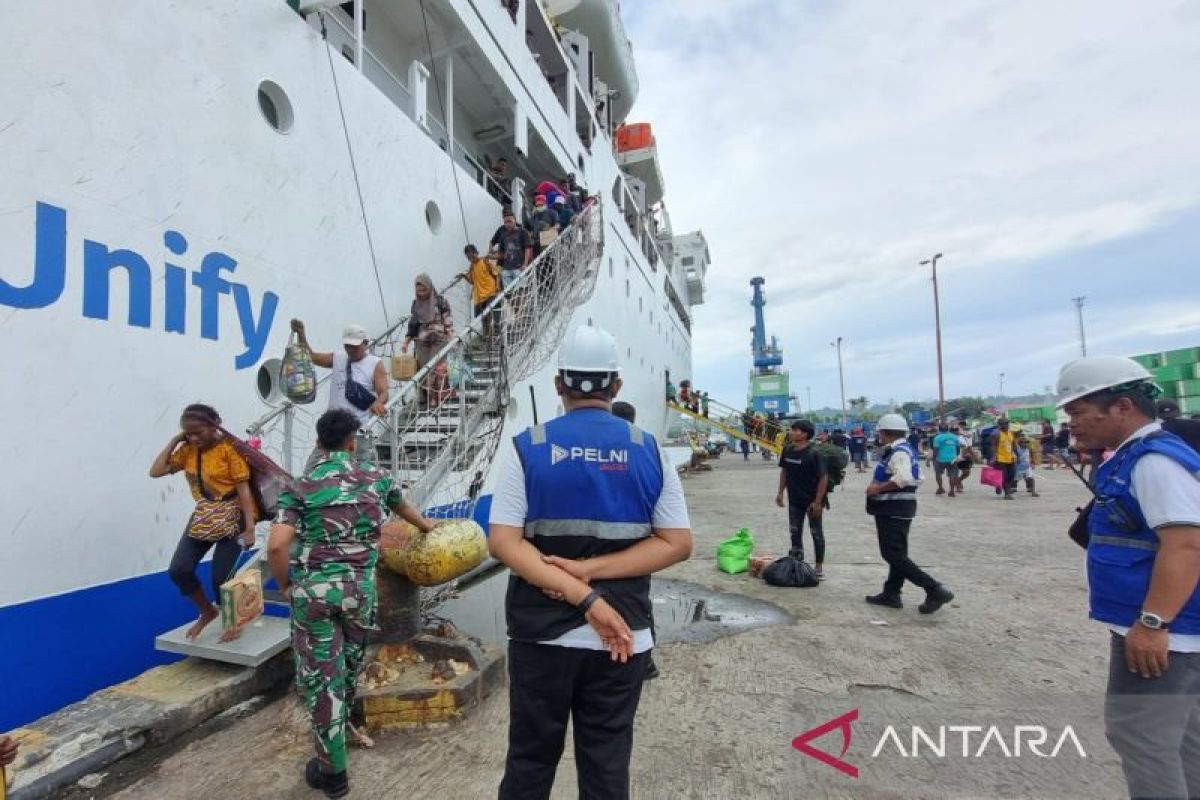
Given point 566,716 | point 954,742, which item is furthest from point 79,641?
point 954,742

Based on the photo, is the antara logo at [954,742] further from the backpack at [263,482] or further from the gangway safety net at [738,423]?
the gangway safety net at [738,423]

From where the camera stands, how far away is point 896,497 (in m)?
4.71

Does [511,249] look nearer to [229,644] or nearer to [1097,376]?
[229,644]

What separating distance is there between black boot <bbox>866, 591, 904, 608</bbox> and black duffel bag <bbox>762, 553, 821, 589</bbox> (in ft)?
1.91

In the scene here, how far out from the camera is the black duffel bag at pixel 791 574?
550 centimetres

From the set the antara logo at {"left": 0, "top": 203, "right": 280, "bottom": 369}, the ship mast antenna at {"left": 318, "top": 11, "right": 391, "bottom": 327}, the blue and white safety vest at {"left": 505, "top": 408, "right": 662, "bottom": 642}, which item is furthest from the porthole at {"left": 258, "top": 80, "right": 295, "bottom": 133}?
the blue and white safety vest at {"left": 505, "top": 408, "right": 662, "bottom": 642}

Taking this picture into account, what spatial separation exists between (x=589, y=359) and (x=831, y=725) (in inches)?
94.9

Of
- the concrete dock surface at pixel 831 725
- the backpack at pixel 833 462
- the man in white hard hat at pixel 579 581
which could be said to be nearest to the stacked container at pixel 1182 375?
the backpack at pixel 833 462

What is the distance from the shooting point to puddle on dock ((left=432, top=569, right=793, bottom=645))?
4.45 meters

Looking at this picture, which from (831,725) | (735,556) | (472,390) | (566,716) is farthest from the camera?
(472,390)

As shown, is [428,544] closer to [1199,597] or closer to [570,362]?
[570,362]

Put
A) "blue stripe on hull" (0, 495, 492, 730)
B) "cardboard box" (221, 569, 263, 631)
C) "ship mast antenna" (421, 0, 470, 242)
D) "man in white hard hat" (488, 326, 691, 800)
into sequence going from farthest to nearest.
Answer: "ship mast antenna" (421, 0, 470, 242), "cardboard box" (221, 569, 263, 631), "blue stripe on hull" (0, 495, 492, 730), "man in white hard hat" (488, 326, 691, 800)

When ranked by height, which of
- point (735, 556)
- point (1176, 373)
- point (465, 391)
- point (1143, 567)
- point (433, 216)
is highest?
point (433, 216)

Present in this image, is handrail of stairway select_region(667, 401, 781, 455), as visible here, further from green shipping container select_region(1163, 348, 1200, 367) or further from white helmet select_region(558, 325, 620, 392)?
white helmet select_region(558, 325, 620, 392)
